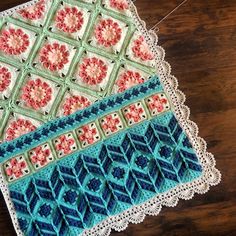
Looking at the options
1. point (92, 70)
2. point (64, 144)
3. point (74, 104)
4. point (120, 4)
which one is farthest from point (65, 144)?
point (120, 4)

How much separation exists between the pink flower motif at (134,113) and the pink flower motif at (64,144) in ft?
0.58

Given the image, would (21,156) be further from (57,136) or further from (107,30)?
(107,30)

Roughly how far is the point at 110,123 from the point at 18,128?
0.26 meters

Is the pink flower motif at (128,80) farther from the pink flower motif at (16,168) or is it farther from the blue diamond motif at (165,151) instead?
the pink flower motif at (16,168)

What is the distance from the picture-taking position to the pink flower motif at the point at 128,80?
122 cm

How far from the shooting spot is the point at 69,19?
1.26m

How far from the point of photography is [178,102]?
47.8 inches

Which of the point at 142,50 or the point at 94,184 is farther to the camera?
the point at 142,50

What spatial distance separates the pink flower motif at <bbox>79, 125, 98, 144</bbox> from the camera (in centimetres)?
117

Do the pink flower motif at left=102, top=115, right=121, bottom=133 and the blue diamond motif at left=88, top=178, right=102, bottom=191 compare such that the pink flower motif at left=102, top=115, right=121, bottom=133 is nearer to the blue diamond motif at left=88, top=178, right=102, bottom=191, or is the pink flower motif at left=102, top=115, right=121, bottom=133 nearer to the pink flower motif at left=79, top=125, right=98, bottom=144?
the pink flower motif at left=79, top=125, right=98, bottom=144

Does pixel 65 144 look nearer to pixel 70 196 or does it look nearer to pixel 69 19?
pixel 70 196

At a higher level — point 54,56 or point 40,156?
point 54,56

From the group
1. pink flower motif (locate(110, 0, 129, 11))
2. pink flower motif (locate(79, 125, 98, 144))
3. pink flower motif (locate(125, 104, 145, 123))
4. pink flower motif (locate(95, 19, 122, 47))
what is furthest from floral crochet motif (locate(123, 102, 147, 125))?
pink flower motif (locate(110, 0, 129, 11))

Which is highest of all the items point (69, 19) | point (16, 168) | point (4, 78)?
point (69, 19)
